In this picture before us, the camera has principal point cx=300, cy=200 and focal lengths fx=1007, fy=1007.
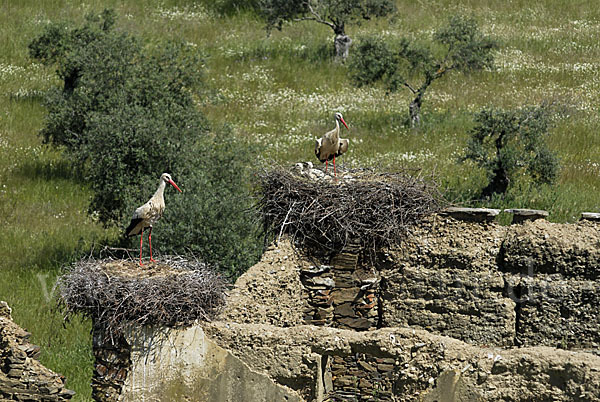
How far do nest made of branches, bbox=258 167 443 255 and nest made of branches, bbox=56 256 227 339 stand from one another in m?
2.34

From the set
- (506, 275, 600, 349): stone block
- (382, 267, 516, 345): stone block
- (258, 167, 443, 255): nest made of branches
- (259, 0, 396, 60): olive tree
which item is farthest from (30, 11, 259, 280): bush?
(259, 0, 396, 60): olive tree

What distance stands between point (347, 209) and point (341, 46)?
26772 mm

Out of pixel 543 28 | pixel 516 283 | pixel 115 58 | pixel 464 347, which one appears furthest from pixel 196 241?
pixel 543 28

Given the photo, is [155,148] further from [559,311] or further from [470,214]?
[559,311]

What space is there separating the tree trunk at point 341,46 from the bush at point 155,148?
9.97 meters

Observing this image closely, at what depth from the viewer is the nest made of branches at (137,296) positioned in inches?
415

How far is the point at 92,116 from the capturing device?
88.9ft

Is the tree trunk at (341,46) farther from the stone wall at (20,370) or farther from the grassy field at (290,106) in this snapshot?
the stone wall at (20,370)

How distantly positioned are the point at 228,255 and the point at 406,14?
25.7 metres

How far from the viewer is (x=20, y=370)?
1371 cm

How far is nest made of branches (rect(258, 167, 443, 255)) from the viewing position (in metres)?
12.9

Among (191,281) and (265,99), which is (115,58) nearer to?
(265,99)

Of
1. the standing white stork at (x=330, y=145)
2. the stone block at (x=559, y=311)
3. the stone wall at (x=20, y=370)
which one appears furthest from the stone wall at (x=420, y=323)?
the stone wall at (x=20, y=370)

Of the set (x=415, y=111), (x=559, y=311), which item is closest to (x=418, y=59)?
(x=415, y=111)
